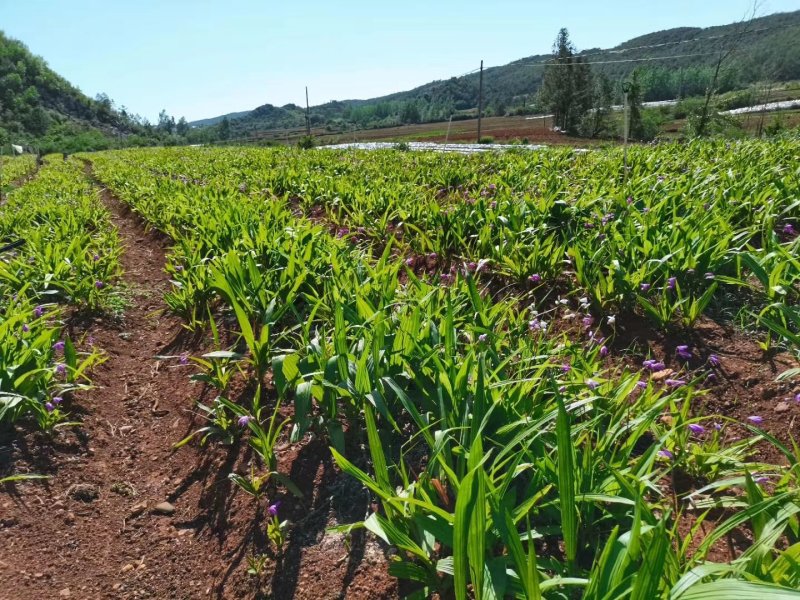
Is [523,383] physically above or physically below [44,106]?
below

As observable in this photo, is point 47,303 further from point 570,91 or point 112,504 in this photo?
point 570,91

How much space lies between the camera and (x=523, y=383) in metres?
1.86

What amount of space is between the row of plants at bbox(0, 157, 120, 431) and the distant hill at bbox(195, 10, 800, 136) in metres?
21.1

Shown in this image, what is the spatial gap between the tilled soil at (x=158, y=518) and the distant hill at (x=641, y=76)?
854 inches

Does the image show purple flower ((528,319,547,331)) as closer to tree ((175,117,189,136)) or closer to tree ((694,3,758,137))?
tree ((694,3,758,137))

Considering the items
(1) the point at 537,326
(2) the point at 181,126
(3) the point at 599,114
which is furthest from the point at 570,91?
(2) the point at 181,126

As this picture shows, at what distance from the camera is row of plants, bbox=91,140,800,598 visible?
1.18 meters

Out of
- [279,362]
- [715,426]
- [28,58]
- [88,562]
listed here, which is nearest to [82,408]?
[88,562]

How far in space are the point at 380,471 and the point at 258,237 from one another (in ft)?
8.89

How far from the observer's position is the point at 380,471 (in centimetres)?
146

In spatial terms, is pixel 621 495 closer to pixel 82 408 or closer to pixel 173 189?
pixel 82 408

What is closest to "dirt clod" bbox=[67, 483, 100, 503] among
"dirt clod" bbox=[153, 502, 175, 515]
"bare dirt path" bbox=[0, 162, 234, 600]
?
"bare dirt path" bbox=[0, 162, 234, 600]

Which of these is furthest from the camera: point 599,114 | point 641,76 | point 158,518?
point 641,76

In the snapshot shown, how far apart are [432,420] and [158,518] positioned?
1192 mm
